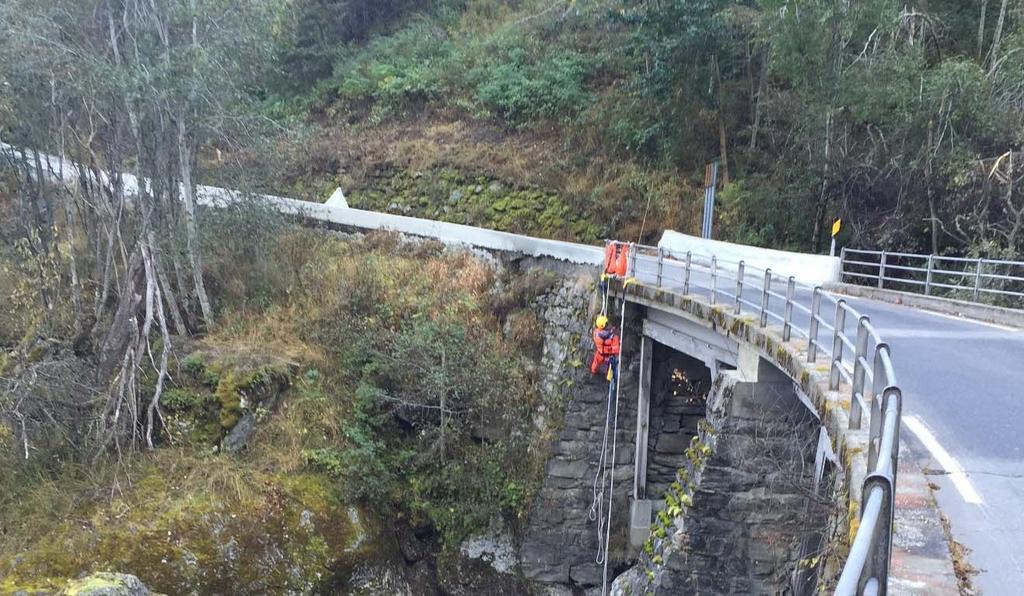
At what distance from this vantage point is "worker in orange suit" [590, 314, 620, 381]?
11.9 metres

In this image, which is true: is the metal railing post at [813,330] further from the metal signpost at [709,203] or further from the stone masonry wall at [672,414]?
the metal signpost at [709,203]

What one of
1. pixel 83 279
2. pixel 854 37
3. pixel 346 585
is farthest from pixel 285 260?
pixel 854 37

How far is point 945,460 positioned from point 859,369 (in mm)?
1020

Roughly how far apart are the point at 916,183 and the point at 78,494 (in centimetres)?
1791

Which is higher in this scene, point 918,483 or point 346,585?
point 918,483

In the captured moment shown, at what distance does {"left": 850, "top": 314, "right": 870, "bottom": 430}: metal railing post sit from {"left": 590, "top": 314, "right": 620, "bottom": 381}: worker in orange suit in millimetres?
7008

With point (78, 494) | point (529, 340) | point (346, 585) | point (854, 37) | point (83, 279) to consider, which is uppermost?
point (854, 37)

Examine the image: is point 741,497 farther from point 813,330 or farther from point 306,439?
point 306,439

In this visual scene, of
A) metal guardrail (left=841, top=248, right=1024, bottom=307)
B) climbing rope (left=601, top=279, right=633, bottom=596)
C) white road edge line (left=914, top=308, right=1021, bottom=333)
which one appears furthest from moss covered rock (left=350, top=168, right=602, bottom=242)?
white road edge line (left=914, top=308, right=1021, bottom=333)

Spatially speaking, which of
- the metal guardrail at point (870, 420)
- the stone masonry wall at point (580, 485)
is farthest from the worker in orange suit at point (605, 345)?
the metal guardrail at point (870, 420)

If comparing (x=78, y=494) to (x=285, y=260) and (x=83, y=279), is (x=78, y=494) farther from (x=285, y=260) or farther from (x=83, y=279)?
(x=285, y=260)

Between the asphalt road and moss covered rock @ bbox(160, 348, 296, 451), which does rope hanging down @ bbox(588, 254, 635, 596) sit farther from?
moss covered rock @ bbox(160, 348, 296, 451)

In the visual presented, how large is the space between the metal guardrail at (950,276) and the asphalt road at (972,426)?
3.06 m

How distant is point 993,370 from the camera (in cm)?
700
